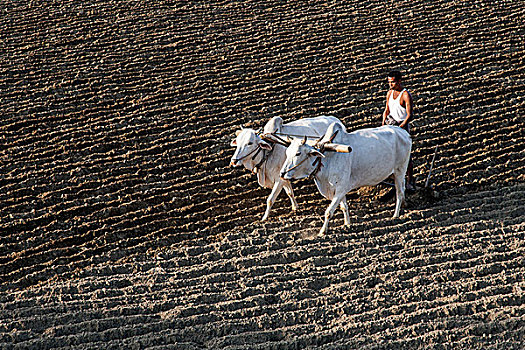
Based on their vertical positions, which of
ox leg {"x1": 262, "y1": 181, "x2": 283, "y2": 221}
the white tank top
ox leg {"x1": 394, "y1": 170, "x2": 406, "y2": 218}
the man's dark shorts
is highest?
the white tank top

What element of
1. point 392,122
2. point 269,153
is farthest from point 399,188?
point 269,153

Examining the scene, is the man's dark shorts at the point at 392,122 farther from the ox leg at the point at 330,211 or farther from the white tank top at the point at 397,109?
the ox leg at the point at 330,211

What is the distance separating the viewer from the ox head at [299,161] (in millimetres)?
7367

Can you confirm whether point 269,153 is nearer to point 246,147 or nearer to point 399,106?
point 246,147

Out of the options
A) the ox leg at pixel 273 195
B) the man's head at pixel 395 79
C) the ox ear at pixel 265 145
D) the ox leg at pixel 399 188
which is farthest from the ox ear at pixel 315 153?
the man's head at pixel 395 79

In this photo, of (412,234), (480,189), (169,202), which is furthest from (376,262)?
(169,202)

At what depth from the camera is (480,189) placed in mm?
8523

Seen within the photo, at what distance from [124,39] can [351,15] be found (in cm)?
462

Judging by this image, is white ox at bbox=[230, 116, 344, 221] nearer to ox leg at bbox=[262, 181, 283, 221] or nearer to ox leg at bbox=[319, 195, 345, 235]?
ox leg at bbox=[262, 181, 283, 221]

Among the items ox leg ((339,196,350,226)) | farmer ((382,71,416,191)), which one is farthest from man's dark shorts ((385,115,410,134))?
ox leg ((339,196,350,226))

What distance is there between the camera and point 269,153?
8148 mm

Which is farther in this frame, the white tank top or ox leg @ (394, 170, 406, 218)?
the white tank top

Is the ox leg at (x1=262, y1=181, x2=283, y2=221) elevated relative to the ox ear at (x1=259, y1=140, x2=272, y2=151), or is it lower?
lower

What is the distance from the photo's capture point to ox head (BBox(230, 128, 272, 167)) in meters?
7.90
